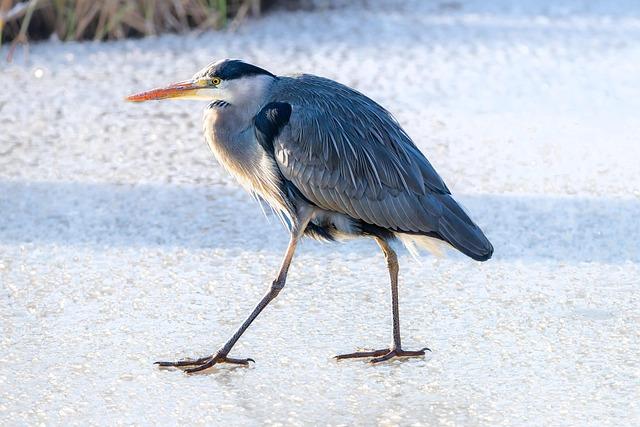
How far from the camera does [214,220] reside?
5.04 metres

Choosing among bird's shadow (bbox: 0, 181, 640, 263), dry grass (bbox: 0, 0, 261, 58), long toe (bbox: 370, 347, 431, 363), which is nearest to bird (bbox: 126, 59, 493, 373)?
long toe (bbox: 370, 347, 431, 363)

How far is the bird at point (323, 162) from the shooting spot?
3881mm

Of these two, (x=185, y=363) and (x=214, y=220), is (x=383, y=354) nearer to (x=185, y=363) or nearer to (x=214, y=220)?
(x=185, y=363)

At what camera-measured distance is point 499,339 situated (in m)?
3.92

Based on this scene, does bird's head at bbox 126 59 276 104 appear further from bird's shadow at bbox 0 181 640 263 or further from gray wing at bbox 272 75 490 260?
bird's shadow at bbox 0 181 640 263

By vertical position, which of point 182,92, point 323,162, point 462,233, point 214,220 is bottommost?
point 214,220

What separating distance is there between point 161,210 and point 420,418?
2.08 metres

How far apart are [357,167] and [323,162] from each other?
0.39 ft

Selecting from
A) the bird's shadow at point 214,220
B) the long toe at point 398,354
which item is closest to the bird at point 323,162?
the long toe at point 398,354

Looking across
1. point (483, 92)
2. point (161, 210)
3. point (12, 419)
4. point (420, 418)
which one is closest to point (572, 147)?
point (483, 92)

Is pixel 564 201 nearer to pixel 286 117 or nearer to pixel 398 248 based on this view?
pixel 398 248

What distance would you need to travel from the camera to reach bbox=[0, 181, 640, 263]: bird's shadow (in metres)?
4.76

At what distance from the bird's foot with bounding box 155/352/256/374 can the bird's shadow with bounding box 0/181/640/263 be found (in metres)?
1.03

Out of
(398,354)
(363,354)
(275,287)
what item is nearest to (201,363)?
(275,287)
